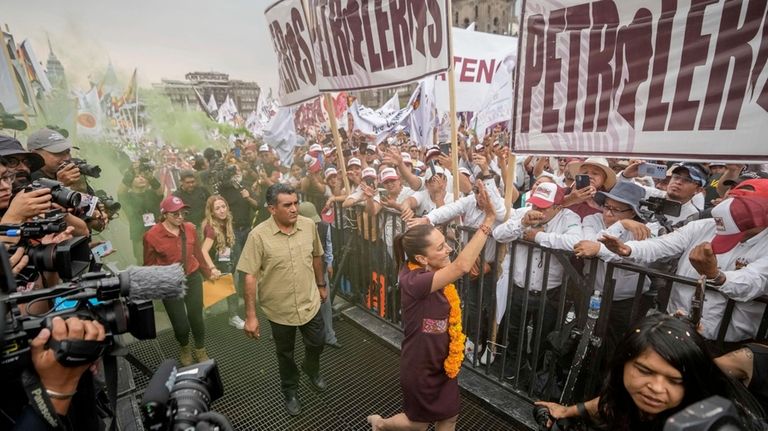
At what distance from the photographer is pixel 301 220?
12.1ft

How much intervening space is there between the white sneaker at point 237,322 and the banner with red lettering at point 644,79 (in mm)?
4319

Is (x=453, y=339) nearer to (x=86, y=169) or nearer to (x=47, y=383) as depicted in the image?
(x=47, y=383)

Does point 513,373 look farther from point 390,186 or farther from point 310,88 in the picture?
point 310,88

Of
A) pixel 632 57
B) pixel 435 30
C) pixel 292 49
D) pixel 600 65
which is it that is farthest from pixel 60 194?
pixel 632 57

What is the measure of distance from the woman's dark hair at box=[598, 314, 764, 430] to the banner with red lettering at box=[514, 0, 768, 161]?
1.32 meters

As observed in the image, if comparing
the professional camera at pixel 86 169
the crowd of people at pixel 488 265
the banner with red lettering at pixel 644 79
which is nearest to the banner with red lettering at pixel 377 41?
the banner with red lettering at pixel 644 79

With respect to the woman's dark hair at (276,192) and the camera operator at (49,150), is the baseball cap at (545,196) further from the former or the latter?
the camera operator at (49,150)

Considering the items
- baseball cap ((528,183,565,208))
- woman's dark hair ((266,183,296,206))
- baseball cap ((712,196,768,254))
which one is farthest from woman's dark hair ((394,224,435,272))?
baseball cap ((712,196,768,254))

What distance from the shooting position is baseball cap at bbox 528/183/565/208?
3.63 metres

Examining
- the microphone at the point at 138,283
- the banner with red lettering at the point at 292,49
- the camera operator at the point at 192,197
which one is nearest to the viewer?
the microphone at the point at 138,283

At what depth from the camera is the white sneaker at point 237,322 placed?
5275mm

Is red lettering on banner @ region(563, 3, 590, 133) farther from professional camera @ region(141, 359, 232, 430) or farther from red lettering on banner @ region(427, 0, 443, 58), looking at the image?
professional camera @ region(141, 359, 232, 430)

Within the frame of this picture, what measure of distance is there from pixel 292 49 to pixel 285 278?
345 cm

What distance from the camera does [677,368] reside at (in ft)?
5.24
